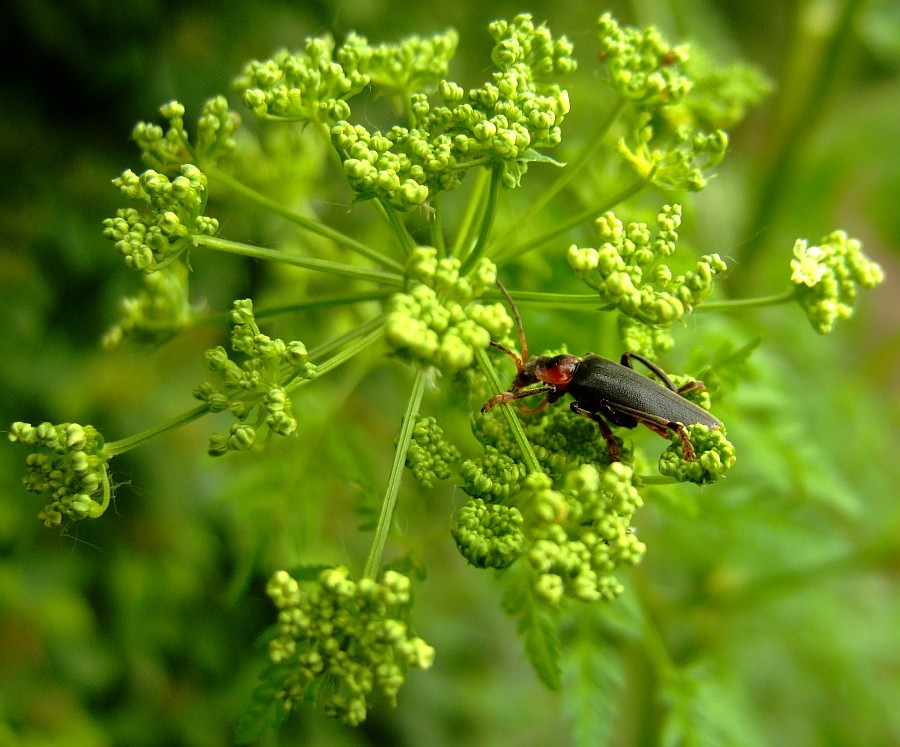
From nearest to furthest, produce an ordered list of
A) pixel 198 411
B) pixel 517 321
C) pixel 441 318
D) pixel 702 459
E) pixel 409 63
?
1. pixel 441 318
2. pixel 702 459
3. pixel 198 411
4. pixel 517 321
5. pixel 409 63

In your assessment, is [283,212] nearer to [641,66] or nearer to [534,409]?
[534,409]

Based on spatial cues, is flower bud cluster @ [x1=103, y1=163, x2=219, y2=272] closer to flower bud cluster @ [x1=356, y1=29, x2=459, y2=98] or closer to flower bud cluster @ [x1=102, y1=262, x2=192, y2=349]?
flower bud cluster @ [x1=102, y1=262, x2=192, y2=349]

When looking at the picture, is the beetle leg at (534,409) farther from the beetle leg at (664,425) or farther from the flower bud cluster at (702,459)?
the flower bud cluster at (702,459)

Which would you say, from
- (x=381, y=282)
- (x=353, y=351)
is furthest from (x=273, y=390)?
(x=381, y=282)

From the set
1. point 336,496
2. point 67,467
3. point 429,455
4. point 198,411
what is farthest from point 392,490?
point 336,496

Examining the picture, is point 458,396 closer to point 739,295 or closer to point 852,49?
point 739,295

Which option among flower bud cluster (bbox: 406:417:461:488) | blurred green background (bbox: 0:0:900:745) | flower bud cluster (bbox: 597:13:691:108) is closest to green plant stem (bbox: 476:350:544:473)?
flower bud cluster (bbox: 406:417:461:488)

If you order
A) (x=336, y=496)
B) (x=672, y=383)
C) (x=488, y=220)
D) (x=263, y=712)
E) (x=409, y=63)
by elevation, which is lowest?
(x=263, y=712)
